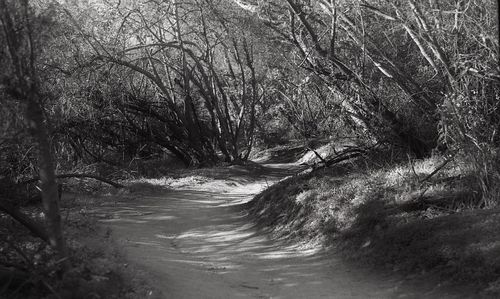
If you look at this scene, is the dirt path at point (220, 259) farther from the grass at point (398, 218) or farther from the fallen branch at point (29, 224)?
the fallen branch at point (29, 224)

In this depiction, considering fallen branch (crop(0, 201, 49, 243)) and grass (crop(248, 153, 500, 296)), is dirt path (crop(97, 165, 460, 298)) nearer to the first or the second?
grass (crop(248, 153, 500, 296))

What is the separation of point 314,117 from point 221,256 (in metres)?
8.38

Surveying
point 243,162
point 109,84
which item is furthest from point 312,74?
point 243,162

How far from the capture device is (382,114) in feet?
42.2

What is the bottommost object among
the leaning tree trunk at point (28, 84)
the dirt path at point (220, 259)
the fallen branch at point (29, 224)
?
the dirt path at point (220, 259)

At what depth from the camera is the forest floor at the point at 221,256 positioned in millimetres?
7750

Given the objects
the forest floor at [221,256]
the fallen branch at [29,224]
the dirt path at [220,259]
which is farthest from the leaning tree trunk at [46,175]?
the dirt path at [220,259]

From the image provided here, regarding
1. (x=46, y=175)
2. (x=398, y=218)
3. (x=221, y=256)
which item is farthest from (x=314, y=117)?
(x=46, y=175)

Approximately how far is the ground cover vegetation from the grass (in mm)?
31

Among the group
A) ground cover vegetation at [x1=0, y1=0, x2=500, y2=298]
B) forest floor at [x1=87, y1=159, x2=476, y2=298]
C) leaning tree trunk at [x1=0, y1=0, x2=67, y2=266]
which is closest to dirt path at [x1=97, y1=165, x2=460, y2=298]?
forest floor at [x1=87, y1=159, x2=476, y2=298]

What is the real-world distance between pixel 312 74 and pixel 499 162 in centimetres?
524

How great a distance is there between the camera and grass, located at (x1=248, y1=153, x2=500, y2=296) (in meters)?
7.54

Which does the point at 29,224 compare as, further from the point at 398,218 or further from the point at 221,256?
the point at 398,218

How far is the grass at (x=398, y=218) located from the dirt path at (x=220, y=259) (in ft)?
1.49
